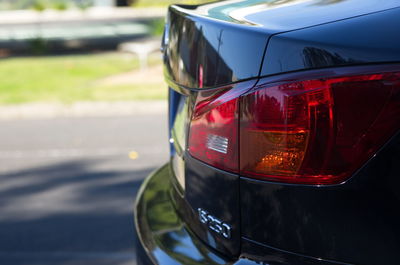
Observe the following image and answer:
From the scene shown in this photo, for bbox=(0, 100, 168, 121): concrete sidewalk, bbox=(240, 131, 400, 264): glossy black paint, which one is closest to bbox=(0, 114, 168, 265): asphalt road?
bbox=(0, 100, 168, 121): concrete sidewalk

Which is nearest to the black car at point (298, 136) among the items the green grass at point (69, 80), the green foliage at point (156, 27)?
the green grass at point (69, 80)

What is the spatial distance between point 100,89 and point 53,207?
579 cm

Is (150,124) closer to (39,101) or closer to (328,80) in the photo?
(39,101)

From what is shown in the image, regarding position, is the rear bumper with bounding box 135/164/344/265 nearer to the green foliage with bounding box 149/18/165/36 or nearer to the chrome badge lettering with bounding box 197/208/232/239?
the chrome badge lettering with bounding box 197/208/232/239

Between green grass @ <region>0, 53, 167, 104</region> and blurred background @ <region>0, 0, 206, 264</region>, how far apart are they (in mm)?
19

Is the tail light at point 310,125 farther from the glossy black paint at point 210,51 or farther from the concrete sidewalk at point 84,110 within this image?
the concrete sidewalk at point 84,110

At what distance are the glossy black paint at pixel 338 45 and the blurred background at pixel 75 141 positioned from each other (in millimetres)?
1182

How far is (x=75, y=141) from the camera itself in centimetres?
688

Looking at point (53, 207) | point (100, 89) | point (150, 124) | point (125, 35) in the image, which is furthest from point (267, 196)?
point (125, 35)

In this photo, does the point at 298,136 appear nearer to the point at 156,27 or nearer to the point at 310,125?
the point at 310,125

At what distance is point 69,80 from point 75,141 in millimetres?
4716

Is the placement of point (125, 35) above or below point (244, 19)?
below

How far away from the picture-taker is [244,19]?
1827mm

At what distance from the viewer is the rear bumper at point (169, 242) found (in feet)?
5.29
